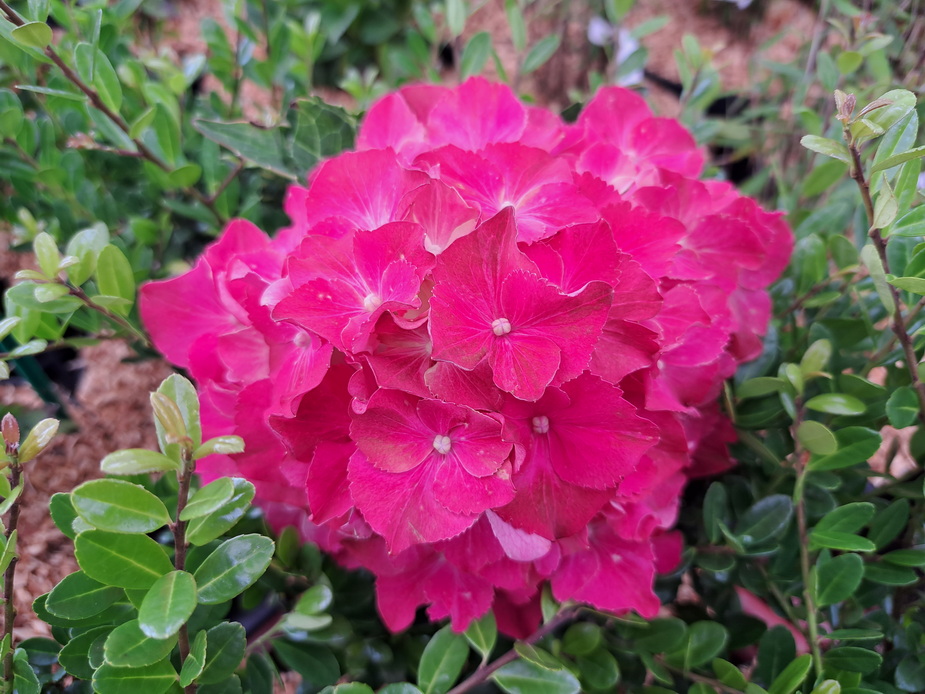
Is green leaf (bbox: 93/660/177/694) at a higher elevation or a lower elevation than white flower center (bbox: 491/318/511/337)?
lower

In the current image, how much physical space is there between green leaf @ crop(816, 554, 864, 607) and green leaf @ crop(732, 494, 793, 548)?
0.16 ft

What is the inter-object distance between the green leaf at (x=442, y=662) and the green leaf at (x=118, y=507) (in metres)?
0.25

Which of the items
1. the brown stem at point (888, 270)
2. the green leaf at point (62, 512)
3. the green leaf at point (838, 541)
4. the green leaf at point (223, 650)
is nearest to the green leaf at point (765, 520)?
the green leaf at point (838, 541)

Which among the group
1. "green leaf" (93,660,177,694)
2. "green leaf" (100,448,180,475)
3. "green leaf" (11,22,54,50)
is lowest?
"green leaf" (93,660,177,694)

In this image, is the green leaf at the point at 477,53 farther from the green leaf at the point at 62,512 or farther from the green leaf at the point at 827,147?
the green leaf at the point at 62,512

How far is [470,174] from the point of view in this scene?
487mm

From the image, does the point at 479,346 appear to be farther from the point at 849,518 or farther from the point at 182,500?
the point at 849,518

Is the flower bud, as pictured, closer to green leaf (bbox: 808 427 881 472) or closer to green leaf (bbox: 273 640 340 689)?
green leaf (bbox: 273 640 340 689)

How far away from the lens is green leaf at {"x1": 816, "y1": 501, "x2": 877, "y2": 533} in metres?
0.54

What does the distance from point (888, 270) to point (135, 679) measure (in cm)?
68

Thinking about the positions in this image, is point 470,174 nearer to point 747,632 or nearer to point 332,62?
point 747,632

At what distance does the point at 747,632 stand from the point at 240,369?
0.57 m

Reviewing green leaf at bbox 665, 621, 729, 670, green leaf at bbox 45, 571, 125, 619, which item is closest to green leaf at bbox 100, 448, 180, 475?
green leaf at bbox 45, 571, 125, 619

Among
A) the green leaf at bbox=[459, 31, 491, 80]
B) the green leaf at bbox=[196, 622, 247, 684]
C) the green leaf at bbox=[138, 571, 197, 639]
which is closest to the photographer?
the green leaf at bbox=[138, 571, 197, 639]
